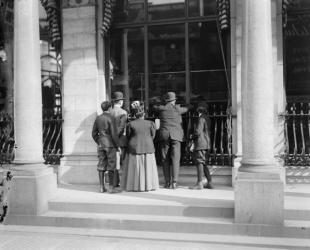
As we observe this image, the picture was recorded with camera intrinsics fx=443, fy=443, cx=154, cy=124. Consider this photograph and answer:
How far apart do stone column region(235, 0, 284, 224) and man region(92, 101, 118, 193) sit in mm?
2912

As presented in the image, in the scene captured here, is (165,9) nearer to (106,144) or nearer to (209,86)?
(209,86)

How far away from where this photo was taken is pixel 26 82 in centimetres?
816

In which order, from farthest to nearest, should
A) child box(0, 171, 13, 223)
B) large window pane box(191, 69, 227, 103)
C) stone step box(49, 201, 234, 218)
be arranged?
large window pane box(191, 69, 227, 103)
child box(0, 171, 13, 223)
stone step box(49, 201, 234, 218)

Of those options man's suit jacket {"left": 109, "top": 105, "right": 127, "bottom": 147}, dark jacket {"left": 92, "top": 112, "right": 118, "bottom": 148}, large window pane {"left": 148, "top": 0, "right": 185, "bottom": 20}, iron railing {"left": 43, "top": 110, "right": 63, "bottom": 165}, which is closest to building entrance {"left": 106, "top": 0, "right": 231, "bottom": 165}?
large window pane {"left": 148, "top": 0, "right": 185, "bottom": 20}

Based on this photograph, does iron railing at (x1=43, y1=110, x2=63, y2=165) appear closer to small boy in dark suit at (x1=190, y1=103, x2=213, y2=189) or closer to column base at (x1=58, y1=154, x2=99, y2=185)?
column base at (x1=58, y1=154, x2=99, y2=185)

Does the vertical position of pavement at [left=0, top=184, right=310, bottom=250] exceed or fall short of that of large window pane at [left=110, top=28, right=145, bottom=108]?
it falls short

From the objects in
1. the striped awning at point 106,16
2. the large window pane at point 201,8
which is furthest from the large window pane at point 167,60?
the striped awning at point 106,16

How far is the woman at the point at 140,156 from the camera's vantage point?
8.89 m

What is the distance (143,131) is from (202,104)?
1.38m

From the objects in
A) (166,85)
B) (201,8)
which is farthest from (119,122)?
(201,8)

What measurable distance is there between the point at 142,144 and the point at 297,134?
11.4 ft

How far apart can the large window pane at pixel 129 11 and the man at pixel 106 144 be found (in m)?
2.87

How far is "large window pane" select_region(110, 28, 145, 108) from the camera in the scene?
35.7ft

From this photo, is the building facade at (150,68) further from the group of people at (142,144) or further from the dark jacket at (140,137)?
the dark jacket at (140,137)
